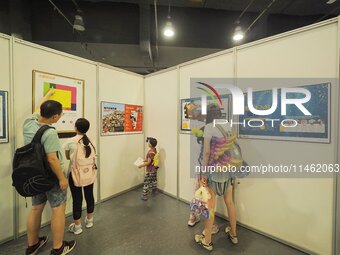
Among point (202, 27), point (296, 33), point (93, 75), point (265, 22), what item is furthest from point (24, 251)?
point (265, 22)

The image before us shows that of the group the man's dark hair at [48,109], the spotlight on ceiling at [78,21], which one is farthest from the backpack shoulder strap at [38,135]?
the spotlight on ceiling at [78,21]

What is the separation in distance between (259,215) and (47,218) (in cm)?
271

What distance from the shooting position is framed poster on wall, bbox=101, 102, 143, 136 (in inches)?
105

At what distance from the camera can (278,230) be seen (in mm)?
1816

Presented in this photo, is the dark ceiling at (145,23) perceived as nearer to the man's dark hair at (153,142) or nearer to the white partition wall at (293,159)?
the man's dark hair at (153,142)

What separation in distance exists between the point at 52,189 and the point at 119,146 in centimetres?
145

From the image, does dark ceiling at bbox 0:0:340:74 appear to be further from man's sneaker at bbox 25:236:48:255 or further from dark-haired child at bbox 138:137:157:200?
man's sneaker at bbox 25:236:48:255

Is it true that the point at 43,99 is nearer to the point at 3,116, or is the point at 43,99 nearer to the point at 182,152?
the point at 3,116

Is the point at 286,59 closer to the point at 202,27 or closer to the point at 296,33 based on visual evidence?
the point at 296,33

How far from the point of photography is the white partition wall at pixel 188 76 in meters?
2.22

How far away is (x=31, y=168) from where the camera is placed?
4.32 ft

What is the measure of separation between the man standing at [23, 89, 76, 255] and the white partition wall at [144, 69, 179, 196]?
166 centimetres

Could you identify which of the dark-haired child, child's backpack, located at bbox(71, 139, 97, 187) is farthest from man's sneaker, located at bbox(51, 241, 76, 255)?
the dark-haired child

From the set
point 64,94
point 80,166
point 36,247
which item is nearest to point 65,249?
point 36,247
